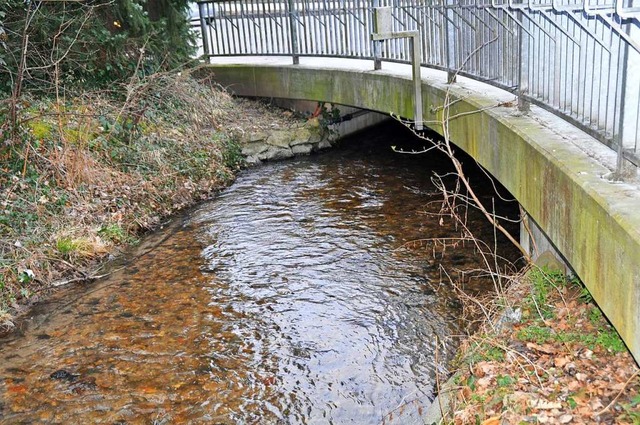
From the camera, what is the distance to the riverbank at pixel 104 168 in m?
7.70

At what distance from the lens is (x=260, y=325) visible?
637cm

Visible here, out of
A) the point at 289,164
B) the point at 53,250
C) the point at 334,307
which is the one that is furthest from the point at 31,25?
the point at 334,307

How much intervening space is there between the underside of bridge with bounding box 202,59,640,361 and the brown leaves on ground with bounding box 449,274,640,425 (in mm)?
378

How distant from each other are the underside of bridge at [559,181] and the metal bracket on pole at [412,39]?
0.53 feet

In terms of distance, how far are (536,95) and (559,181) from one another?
5.13ft

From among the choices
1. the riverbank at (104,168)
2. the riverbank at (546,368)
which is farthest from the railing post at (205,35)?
the riverbank at (546,368)

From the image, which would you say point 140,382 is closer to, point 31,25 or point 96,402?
point 96,402

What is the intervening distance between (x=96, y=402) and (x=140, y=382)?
1.26 feet

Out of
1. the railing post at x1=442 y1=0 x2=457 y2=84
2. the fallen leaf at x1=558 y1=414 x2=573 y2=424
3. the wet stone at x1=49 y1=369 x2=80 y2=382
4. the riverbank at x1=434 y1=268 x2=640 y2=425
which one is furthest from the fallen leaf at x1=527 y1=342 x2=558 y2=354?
the railing post at x1=442 y1=0 x2=457 y2=84

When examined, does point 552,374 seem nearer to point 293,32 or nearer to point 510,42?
point 510,42

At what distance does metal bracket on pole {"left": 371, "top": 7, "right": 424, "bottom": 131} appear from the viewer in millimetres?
8539

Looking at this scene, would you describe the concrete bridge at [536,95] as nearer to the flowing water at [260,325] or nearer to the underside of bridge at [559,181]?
the underside of bridge at [559,181]

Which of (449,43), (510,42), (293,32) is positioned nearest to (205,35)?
(293,32)

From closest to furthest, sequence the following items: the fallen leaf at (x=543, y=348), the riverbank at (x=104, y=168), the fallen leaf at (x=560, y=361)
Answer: the fallen leaf at (x=560, y=361)
the fallen leaf at (x=543, y=348)
the riverbank at (x=104, y=168)
